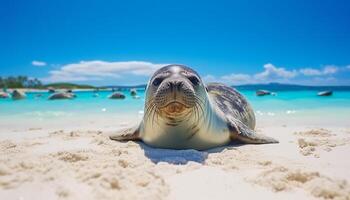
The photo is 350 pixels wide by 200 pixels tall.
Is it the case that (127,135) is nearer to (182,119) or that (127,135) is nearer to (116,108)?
(182,119)

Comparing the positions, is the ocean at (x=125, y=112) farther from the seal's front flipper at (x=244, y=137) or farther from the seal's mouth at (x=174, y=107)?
the seal's mouth at (x=174, y=107)

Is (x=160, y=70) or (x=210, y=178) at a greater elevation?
(x=160, y=70)

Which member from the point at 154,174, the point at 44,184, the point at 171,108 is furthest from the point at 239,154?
the point at 44,184

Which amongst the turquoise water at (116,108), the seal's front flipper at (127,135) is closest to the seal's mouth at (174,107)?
the seal's front flipper at (127,135)

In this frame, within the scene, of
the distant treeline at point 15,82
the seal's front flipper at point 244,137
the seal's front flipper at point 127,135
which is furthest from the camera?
the distant treeline at point 15,82

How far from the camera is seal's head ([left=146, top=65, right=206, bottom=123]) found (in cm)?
307

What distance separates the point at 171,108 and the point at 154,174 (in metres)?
1.01

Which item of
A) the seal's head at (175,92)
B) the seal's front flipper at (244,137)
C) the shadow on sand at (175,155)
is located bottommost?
the shadow on sand at (175,155)

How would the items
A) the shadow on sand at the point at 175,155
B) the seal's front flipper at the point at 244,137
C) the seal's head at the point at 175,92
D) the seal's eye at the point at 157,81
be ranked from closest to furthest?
the shadow on sand at the point at 175,155 < the seal's head at the point at 175,92 < the seal's eye at the point at 157,81 < the seal's front flipper at the point at 244,137

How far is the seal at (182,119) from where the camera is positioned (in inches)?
123

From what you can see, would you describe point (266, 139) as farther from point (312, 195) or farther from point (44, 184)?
point (44, 184)

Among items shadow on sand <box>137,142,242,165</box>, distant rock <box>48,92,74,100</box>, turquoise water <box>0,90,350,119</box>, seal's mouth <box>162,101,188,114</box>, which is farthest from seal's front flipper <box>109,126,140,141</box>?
distant rock <box>48,92,74,100</box>

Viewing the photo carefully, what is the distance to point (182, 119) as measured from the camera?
3375 millimetres

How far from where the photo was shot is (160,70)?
3.69 meters
